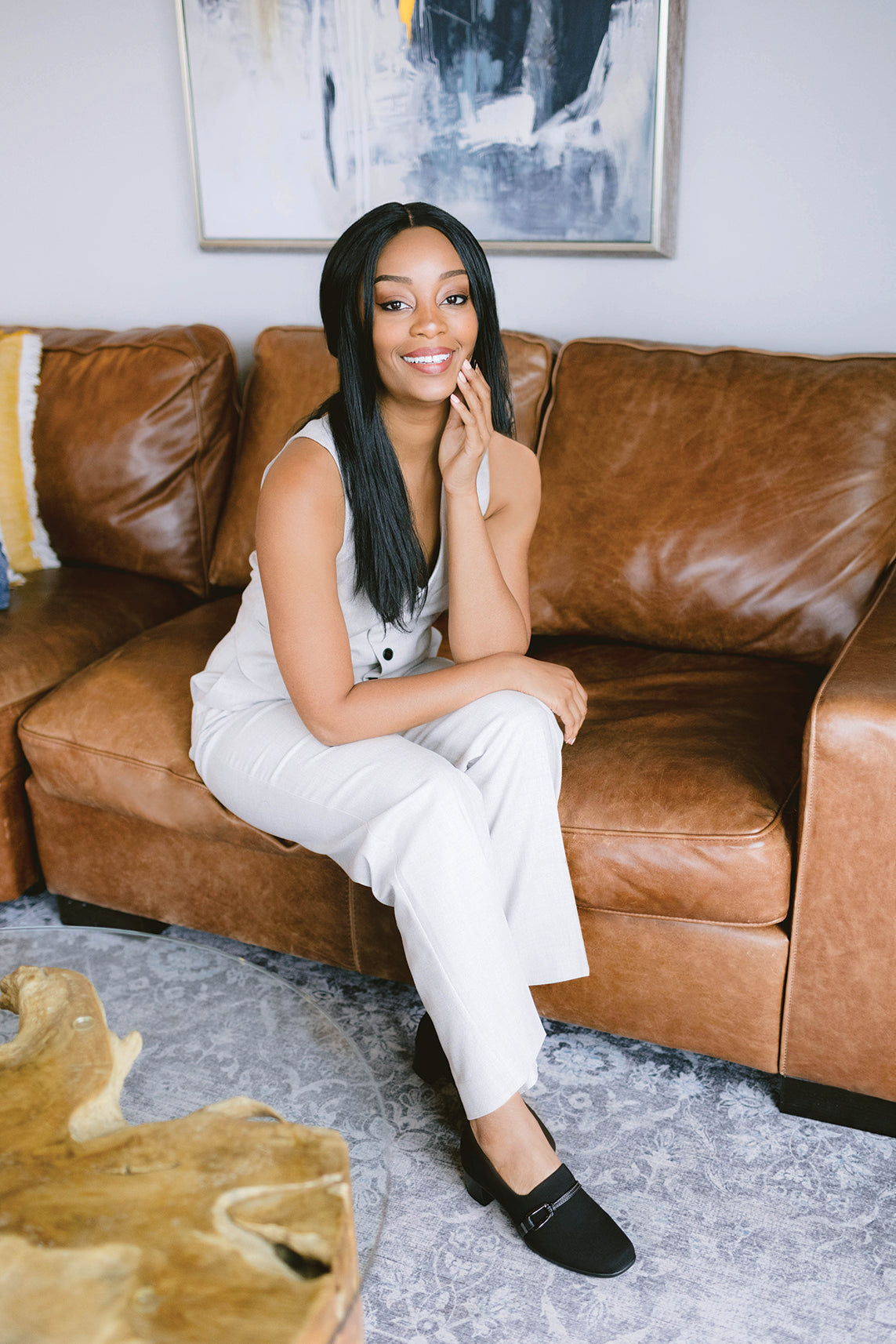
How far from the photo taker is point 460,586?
5.08 ft

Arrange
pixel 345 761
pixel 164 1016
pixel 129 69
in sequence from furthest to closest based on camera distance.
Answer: pixel 129 69 → pixel 345 761 → pixel 164 1016

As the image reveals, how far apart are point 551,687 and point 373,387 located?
1.53 feet

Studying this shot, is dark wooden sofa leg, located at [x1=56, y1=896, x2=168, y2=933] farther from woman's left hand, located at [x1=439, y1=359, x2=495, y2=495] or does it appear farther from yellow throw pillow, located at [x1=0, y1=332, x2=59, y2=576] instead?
woman's left hand, located at [x1=439, y1=359, x2=495, y2=495]

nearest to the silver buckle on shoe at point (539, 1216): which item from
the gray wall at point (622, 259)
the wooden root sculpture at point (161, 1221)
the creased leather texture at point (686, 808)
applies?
the creased leather texture at point (686, 808)

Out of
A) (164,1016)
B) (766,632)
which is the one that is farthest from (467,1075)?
(766,632)

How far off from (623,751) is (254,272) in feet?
5.34

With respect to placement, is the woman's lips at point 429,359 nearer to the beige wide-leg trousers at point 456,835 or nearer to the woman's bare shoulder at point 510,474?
the woman's bare shoulder at point 510,474

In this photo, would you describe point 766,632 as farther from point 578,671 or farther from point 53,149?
point 53,149

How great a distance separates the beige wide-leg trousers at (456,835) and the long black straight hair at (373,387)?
A: 22 cm

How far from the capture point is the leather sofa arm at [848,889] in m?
1.28

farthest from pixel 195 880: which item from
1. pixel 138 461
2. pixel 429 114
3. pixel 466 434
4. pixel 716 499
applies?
pixel 429 114

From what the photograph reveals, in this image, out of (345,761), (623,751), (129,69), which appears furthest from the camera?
(129,69)

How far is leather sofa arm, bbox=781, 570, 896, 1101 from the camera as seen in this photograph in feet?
4.19

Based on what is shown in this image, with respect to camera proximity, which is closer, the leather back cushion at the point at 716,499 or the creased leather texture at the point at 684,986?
the creased leather texture at the point at 684,986
